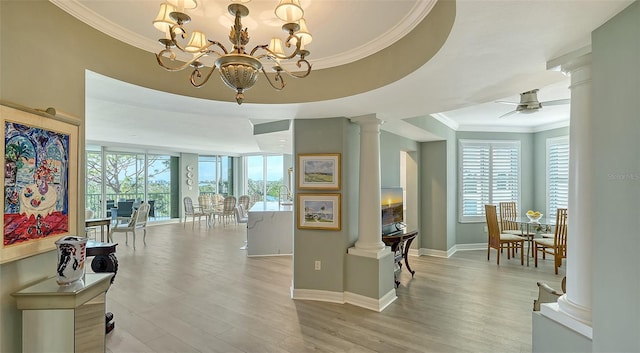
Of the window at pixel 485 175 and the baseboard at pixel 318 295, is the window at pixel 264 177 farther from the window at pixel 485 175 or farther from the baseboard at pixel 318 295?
the baseboard at pixel 318 295

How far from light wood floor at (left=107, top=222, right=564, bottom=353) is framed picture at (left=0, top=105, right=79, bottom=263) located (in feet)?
5.10

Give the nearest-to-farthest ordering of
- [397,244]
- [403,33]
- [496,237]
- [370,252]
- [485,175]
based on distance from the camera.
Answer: [403,33] < [370,252] < [397,244] < [496,237] < [485,175]

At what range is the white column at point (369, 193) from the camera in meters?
3.72

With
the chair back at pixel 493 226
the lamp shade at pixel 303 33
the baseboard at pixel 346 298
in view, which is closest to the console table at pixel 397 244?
the baseboard at pixel 346 298

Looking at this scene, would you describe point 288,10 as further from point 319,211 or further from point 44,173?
point 319,211

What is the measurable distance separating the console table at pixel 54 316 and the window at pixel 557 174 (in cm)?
758

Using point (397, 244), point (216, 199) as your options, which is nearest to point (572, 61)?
point (397, 244)

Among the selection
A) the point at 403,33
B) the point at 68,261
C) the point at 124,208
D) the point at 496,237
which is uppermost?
the point at 403,33

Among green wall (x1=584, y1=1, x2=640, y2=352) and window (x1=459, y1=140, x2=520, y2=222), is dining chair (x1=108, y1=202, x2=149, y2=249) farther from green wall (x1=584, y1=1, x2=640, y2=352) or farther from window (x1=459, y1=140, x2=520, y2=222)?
green wall (x1=584, y1=1, x2=640, y2=352)

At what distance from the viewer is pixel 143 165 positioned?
9773mm

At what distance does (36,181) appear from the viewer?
5.49 feet

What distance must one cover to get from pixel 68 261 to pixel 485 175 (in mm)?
6929

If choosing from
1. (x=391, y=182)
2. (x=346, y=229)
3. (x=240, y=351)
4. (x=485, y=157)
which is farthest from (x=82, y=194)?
(x=485, y=157)

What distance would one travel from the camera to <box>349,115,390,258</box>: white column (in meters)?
3.72
